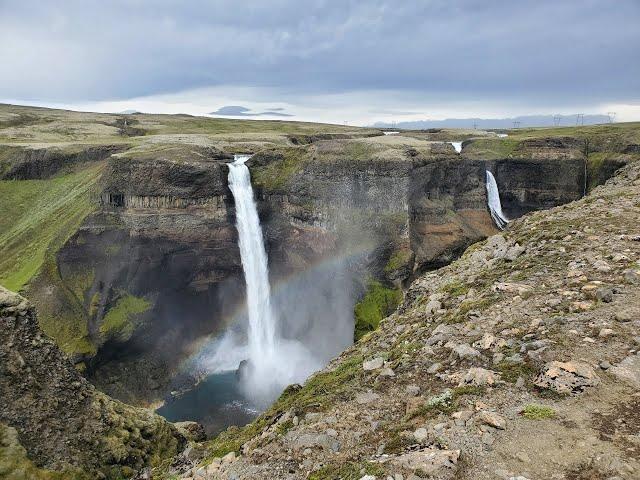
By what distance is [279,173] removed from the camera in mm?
51594

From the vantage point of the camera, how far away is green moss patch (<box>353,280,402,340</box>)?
4538cm

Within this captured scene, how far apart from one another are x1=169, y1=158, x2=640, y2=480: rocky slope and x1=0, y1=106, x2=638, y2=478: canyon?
33792 millimetres

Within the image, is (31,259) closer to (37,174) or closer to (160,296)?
(160,296)

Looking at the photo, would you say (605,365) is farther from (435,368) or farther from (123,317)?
(123,317)

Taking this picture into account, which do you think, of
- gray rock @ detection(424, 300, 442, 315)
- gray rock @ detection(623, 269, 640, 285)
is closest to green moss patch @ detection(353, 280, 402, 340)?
gray rock @ detection(424, 300, 442, 315)

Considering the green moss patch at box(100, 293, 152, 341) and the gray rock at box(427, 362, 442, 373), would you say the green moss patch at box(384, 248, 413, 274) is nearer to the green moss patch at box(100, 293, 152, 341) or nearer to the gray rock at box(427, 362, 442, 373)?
the green moss patch at box(100, 293, 152, 341)

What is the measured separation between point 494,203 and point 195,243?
135ft

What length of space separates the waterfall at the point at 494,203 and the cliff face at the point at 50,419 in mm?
57331

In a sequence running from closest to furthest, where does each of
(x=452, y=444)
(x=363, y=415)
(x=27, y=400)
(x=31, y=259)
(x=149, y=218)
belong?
(x=452, y=444) → (x=363, y=415) → (x=27, y=400) → (x=31, y=259) → (x=149, y=218)

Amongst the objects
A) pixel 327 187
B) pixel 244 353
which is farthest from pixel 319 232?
pixel 244 353

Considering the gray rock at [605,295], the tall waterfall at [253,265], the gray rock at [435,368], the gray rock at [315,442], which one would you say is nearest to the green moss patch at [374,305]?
the tall waterfall at [253,265]

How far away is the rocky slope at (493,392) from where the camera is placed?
249 inches

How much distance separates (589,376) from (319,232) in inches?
1650

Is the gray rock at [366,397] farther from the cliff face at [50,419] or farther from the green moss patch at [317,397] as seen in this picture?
the cliff face at [50,419]
